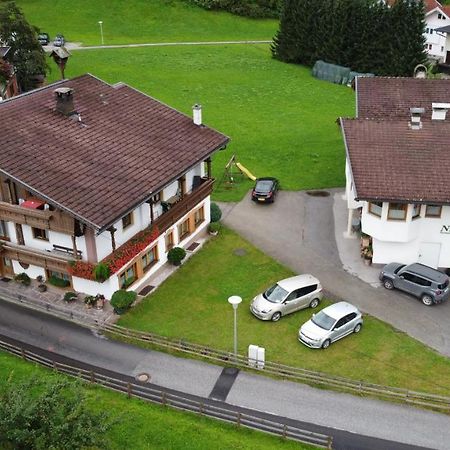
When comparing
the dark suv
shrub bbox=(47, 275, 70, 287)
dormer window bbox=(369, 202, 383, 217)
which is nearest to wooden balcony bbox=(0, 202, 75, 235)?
shrub bbox=(47, 275, 70, 287)

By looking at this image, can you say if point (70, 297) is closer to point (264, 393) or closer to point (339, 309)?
point (264, 393)

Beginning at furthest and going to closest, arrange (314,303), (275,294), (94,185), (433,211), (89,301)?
(433,211) < (314,303) < (89,301) < (275,294) < (94,185)

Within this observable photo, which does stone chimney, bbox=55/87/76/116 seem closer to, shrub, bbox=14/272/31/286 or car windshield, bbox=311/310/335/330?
shrub, bbox=14/272/31/286

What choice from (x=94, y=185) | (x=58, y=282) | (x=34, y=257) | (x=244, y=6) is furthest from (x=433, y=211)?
(x=244, y=6)

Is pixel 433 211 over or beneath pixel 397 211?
beneath

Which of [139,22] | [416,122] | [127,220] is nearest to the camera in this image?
[127,220]
